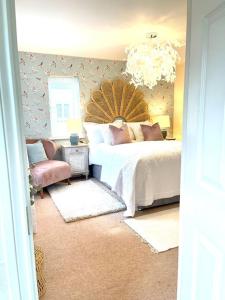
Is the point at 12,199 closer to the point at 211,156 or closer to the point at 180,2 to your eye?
the point at 211,156

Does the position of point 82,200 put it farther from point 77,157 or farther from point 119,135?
point 119,135

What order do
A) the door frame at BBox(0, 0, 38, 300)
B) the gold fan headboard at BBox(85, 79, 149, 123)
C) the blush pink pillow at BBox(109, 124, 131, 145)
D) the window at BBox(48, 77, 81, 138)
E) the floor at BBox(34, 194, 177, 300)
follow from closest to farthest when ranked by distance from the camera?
1. the door frame at BBox(0, 0, 38, 300)
2. the floor at BBox(34, 194, 177, 300)
3. the blush pink pillow at BBox(109, 124, 131, 145)
4. the window at BBox(48, 77, 81, 138)
5. the gold fan headboard at BBox(85, 79, 149, 123)

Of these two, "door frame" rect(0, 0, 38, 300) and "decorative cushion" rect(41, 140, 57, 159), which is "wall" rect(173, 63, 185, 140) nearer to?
"decorative cushion" rect(41, 140, 57, 159)

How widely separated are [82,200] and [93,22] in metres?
2.44

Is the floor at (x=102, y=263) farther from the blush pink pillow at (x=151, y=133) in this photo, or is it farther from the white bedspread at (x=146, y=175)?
the blush pink pillow at (x=151, y=133)

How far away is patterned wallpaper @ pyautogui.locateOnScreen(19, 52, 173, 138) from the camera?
4.35 meters

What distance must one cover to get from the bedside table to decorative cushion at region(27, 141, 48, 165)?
1.38ft

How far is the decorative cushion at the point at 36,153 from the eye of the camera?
3.98 m

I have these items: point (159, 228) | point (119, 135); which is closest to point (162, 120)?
point (119, 135)

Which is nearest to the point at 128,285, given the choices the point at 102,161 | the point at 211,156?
the point at 211,156

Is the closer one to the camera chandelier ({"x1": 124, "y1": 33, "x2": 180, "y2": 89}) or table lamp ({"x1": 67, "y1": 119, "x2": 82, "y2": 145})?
chandelier ({"x1": 124, "y1": 33, "x2": 180, "y2": 89})

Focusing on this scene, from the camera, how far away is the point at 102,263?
2127 millimetres

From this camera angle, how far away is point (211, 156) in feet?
2.99

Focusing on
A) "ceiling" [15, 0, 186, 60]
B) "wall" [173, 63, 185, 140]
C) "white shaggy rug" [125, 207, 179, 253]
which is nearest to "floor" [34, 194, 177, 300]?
"white shaggy rug" [125, 207, 179, 253]
